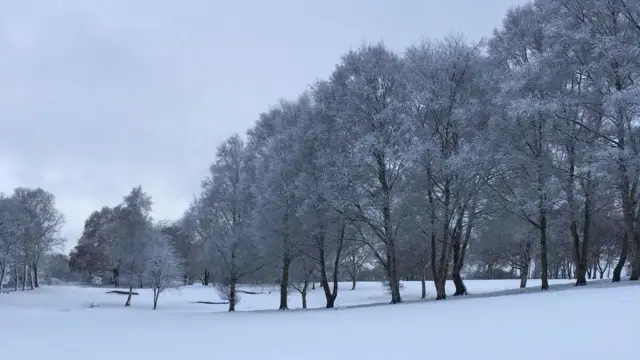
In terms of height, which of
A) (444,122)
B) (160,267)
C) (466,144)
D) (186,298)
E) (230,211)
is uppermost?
(444,122)

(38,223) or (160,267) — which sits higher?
(38,223)

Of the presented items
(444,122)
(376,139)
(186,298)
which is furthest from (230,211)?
(186,298)

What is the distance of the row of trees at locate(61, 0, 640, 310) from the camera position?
735 inches

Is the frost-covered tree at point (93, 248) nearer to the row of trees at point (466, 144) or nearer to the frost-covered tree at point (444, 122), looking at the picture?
the row of trees at point (466, 144)

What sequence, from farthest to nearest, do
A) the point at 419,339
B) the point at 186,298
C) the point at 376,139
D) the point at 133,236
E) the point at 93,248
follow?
the point at 93,248
the point at 186,298
the point at 133,236
the point at 376,139
the point at 419,339

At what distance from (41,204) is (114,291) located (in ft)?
45.1

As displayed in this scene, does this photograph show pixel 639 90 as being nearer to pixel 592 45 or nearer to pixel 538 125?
pixel 592 45

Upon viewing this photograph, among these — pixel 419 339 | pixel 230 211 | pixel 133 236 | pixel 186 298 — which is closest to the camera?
pixel 419 339

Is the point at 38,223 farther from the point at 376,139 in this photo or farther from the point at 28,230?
the point at 376,139

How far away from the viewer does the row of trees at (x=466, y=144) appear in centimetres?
1867

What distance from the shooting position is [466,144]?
2045cm

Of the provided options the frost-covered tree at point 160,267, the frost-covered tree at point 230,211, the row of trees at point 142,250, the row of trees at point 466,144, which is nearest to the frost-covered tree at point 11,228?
the row of trees at point 142,250

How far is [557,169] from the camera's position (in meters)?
20.1

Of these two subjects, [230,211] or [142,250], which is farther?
[142,250]
